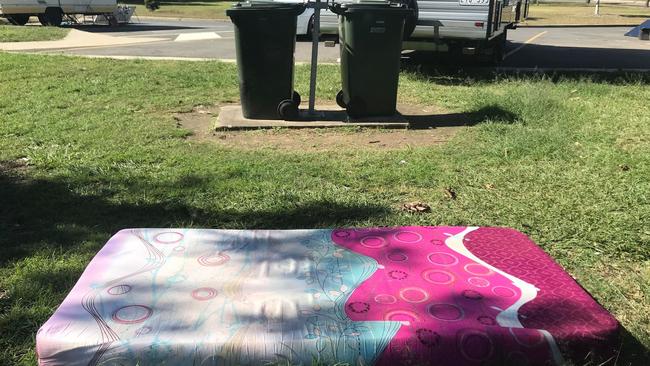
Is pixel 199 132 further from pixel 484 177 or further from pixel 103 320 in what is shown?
pixel 103 320

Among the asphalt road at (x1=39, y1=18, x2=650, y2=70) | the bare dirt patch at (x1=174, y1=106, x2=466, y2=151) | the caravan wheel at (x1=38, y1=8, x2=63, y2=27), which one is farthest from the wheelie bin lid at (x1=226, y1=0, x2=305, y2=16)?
the caravan wheel at (x1=38, y1=8, x2=63, y2=27)

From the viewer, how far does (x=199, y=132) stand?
6227 millimetres

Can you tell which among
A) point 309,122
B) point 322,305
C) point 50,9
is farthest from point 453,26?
point 50,9

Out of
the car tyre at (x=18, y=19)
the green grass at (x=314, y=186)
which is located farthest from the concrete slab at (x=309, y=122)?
the car tyre at (x=18, y=19)

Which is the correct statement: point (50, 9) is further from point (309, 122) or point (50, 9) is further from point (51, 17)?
point (309, 122)

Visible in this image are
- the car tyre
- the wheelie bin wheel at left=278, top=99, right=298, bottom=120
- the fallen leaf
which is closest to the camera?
the fallen leaf

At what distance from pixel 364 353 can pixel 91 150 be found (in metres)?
4.06

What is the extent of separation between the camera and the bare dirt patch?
19.1 ft

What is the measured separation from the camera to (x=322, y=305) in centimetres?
241

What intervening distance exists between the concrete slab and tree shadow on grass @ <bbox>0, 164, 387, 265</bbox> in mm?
2369

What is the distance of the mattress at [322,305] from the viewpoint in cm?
214

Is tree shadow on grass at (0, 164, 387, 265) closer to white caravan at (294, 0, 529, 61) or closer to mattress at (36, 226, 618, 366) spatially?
mattress at (36, 226, 618, 366)

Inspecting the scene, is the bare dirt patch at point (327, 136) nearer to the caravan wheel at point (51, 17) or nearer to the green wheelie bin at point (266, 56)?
the green wheelie bin at point (266, 56)

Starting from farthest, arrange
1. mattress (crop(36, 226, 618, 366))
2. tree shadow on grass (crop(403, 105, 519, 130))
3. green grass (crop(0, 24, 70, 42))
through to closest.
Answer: green grass (crop(0, 24, 70, 42)), tree shadow on grass (crop(403, 105, 519, 130)), mattress (crop(36, 226, 618, 366))
